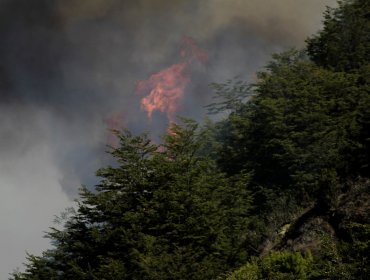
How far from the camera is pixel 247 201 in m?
28.1

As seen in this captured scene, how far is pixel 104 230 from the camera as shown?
24344mm

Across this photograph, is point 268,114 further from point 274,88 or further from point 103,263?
point 103,263

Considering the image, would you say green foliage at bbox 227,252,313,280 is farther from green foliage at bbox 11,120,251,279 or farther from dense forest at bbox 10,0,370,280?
green foliage at bbox 11,120,251,279

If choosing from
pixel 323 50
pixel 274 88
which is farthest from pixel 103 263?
pixel 323 50

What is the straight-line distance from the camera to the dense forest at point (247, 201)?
47.4 ft

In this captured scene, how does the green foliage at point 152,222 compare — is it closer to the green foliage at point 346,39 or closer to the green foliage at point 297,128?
the green foliage at point 297,128

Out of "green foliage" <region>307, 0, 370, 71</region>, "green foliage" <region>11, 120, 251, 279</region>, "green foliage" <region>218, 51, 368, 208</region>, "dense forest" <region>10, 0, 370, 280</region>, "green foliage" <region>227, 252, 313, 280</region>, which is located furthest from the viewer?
"green foliage" <region>307, 0, 370, 71</region>

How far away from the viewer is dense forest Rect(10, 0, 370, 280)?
14438mm

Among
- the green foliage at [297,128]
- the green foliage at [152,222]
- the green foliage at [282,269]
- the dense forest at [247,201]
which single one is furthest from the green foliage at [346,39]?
the green foliage at [282,269]

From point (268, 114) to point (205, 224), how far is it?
49.5 feet

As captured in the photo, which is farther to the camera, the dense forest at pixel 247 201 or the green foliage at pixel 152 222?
the green foliage at pixel 152 222

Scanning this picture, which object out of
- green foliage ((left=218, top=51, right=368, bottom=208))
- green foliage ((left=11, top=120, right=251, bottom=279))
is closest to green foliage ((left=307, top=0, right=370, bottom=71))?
green foliage ((left=218, top=51, right=368, bottom=208))

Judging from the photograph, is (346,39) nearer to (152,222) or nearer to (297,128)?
(297,128)

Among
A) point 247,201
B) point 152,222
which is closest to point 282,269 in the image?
point 152,222
